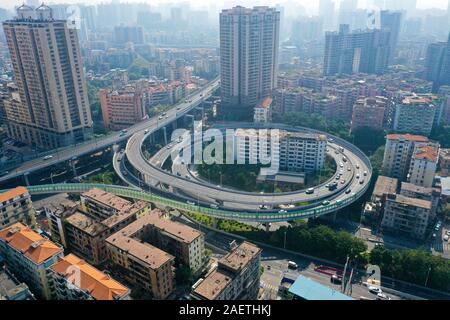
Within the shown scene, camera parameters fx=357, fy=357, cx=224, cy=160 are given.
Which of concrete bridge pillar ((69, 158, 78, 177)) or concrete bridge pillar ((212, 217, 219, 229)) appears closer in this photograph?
concrete bridge pillar ((212, 217, 219, 229))

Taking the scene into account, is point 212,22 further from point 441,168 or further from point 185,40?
point 441,168

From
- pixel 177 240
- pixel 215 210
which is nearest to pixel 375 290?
pixel 215 210

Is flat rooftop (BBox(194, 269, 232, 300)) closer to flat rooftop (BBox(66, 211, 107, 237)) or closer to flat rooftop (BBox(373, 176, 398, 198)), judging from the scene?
flat rooftop (BBox(66, 211, 107, 237))

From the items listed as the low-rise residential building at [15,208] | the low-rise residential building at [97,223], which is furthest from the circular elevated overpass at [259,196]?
the low-rise residential building at [15,208]

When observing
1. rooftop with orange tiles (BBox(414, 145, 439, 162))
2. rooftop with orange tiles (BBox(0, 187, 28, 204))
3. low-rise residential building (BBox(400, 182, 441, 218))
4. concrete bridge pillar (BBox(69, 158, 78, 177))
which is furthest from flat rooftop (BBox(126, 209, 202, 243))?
rooftop with orange tiles (BBox(414, 145, 439, 162))

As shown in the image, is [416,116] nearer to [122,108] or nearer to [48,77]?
[122,108]

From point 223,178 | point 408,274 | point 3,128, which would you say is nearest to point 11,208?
point 223,178

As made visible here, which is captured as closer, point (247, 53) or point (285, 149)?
point (285, 149)

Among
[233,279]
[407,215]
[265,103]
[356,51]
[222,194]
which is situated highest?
[356,51]
